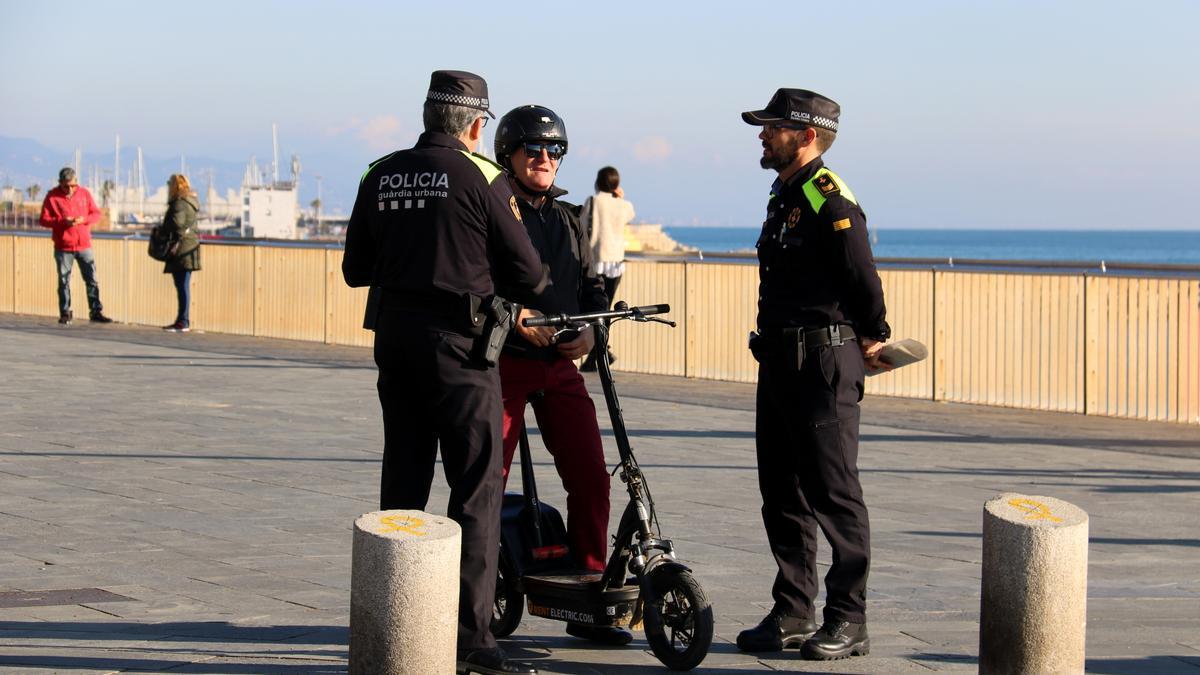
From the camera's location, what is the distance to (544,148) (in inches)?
226

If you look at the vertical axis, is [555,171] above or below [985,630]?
above

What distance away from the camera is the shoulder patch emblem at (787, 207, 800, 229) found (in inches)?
225

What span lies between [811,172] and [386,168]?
57.8 inches

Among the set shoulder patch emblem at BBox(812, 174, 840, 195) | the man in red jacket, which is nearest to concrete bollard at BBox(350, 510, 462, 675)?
shoulder patch emblem at BBox(812, 174, 840, 195)

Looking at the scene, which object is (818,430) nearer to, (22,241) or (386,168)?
(386,168)

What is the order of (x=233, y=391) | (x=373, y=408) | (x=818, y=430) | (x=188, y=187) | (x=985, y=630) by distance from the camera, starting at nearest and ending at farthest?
(x=985, y=630)
(x=818, y=430)
(x=373, y=408)
(x=233, y=391)
(x=188, y=187)

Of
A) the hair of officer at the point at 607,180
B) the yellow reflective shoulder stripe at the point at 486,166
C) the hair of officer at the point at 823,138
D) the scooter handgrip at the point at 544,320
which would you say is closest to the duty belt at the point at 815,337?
the hair of officer at the point at 823,138

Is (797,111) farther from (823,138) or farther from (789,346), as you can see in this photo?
(789,346)

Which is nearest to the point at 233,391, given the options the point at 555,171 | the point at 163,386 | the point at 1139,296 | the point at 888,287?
the point at 163,386

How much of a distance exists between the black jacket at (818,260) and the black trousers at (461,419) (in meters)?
1.11

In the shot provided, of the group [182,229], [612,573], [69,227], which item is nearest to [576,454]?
[612,573]

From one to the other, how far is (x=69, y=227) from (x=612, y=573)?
14.8 m

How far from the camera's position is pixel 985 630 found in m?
4.98

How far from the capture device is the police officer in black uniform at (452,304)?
5090mm
